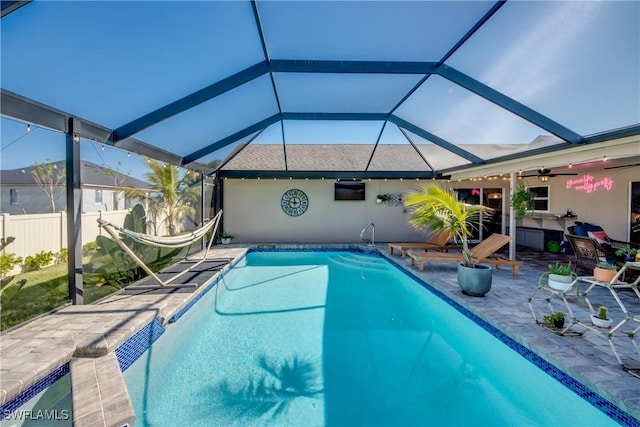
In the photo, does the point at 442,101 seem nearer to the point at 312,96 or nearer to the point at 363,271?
the point at 312,96

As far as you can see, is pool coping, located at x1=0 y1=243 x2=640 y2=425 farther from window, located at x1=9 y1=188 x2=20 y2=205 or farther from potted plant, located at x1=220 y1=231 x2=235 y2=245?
window, located at x1=9 y1=188 x2=20 y2=205

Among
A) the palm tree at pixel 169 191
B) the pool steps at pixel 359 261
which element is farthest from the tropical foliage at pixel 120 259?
the pool steps at pixel 359 261

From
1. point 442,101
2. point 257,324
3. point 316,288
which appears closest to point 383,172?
point 442,101

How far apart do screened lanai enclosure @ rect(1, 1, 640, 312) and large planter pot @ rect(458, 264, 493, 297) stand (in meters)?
2.84

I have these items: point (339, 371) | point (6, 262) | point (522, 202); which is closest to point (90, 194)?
point (6, 262)

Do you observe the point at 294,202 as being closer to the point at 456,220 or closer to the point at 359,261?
the point at 359,261

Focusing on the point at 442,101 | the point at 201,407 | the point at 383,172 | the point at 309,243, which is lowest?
the point at 201,407

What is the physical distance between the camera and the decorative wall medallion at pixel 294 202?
11992 millimetres

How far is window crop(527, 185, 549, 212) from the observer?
35.1ft

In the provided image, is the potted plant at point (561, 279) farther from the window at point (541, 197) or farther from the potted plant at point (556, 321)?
the window at point (541, 197)

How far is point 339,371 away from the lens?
3.62m

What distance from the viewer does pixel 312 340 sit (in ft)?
14.3

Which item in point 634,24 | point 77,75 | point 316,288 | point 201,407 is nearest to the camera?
point 201,407

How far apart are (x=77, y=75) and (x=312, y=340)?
15.1 feet
